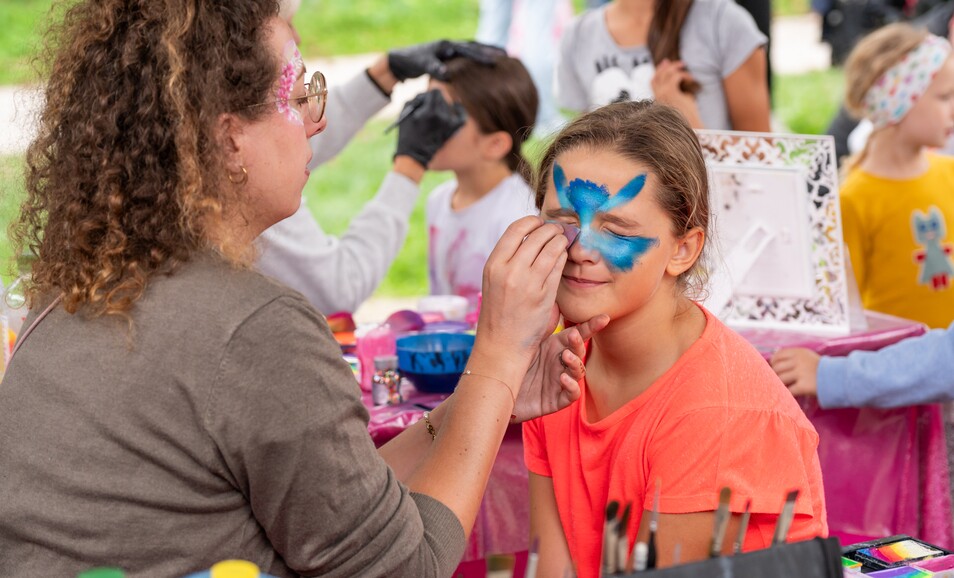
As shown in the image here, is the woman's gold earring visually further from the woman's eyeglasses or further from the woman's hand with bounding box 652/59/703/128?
the woman's hand with bounding box 652/59/703/128

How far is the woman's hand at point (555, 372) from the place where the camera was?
1.61m

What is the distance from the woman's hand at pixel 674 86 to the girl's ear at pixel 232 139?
2.12m

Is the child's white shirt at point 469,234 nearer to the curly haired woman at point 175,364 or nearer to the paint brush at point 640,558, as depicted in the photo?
the curly haired woman at point 175,364

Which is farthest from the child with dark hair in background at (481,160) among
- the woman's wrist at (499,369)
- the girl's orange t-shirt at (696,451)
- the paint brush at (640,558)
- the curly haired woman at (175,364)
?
the paint brush at (640,558)

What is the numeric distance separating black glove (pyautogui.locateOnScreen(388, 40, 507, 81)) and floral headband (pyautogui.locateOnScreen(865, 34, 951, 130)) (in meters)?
1.20

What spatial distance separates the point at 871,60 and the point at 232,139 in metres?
2.67

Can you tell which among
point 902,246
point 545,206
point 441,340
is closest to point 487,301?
point 545,206

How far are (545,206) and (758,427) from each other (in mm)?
485

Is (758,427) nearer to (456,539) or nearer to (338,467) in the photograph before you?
(456,539)

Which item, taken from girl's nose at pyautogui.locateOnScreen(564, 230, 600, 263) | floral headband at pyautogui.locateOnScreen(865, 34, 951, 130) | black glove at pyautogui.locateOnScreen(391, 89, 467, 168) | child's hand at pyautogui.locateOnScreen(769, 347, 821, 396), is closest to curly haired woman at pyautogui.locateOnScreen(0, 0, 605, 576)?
girl's nose at pyautogui.locateOnScreen(564, 230, 600, 263)

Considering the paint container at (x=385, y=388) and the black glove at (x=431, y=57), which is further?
the black glove at (x=431, y=57)

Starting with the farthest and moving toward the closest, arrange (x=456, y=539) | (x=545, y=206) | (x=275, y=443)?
(x=545, y=206)
(x=456, y=539)
(x=275, y=443)

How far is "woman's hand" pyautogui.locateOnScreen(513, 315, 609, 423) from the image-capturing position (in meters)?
1.61

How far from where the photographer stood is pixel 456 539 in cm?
133
